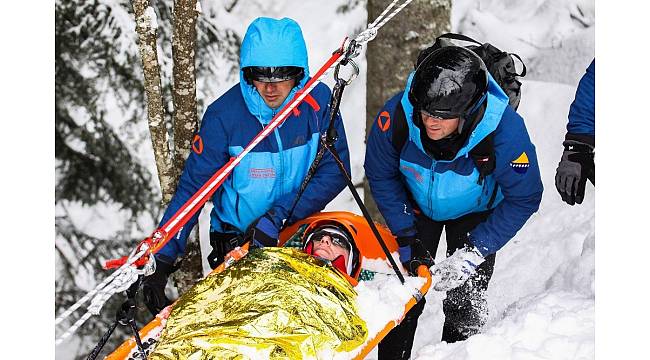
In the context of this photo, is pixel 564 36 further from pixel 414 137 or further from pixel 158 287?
pixel 158 287

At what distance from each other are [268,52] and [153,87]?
3.37 ft

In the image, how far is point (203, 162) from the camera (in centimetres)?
329

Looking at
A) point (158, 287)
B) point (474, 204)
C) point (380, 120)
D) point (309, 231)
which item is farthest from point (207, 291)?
point (474, 204)

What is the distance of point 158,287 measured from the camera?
3217 millimetres

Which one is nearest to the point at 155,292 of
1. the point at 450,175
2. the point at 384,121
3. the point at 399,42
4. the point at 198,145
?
the point at 198,145

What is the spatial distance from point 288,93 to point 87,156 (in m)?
3.14

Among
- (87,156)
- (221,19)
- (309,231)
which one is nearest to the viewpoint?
(309,231)

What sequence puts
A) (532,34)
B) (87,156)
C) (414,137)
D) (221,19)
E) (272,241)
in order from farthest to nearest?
1. (532,34)
2. (221,19)
3. (87,156)
4. (272,241)
5. (414,137)

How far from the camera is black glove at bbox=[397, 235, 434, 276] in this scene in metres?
3.36

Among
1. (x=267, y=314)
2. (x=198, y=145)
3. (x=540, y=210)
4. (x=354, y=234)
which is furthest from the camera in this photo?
(x=540, y=210)

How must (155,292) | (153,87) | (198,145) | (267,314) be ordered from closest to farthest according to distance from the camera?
(267,314) → (155,292) → (198,145) → (153,87)

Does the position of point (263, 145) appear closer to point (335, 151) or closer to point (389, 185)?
point (335, 151)

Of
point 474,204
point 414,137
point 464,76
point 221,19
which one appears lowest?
point 474,204

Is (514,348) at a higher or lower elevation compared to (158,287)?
lower
